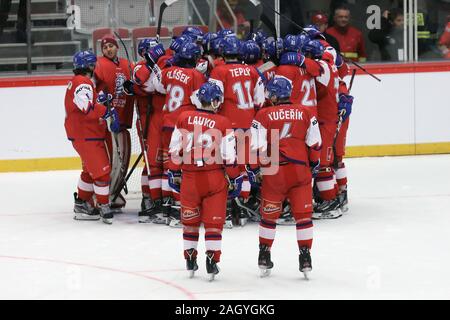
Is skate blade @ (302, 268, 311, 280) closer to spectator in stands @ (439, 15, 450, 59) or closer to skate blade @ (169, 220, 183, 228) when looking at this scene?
skate blade @ (169, 220, 183, 228)

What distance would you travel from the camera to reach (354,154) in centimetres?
1331

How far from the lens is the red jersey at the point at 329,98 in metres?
9.83

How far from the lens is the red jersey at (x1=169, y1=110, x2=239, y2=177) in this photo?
7531 millimetres

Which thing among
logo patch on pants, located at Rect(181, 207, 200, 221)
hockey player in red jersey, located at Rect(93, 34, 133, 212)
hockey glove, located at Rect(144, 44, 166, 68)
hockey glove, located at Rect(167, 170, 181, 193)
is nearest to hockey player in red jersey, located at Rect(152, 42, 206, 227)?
hockey glove, located at Rect(144, 44, 166, 68)

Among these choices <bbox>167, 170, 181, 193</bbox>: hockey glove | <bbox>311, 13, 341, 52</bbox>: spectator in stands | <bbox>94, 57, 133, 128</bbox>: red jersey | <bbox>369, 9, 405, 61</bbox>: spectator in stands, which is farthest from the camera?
<bbox>369, 9, 405, 61</bbox>: spectator in stands

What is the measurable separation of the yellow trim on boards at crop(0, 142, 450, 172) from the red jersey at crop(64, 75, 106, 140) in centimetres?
283

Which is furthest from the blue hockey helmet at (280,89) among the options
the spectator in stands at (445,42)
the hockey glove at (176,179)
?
the spectator in stands at (445,42)

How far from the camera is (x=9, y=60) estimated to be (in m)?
12.9

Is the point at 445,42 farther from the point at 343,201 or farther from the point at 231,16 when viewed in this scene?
the point at 343,201

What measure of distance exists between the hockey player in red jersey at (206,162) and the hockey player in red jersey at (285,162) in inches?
9.0

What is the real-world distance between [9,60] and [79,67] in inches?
129

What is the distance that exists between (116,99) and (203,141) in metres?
2.80

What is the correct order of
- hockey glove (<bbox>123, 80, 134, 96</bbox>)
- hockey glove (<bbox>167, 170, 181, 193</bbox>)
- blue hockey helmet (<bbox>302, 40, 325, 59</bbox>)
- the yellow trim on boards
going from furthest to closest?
the yellow trim on boards
hockey glove (<bbox>123, 80, 134, 96</bbox>)
blue hockey helmet (<bbox>302, 40, 325, 59</bbox>)
hockey glove (<bbox>167, 170, 181, 193</bbox>)

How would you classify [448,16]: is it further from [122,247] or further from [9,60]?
[122,247]
